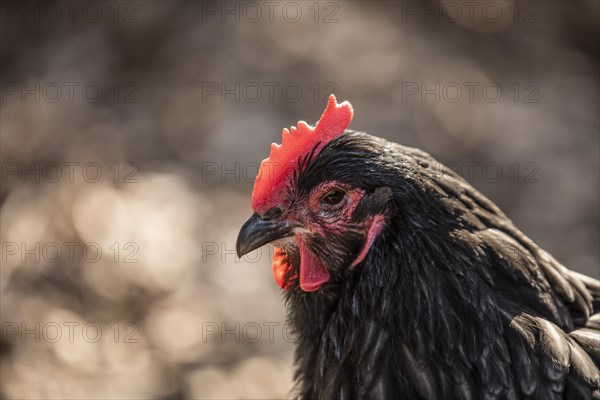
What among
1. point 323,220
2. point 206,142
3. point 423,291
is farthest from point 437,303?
point 206,142

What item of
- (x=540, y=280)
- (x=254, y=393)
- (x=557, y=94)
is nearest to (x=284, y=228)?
(x=540, y=280)

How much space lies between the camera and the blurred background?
562cm

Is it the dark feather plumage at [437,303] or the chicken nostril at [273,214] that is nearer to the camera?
the dark feather plumage at [437,303]

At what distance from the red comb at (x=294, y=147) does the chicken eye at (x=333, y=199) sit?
0.59 ft

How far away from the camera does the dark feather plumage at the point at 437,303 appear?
2.69m

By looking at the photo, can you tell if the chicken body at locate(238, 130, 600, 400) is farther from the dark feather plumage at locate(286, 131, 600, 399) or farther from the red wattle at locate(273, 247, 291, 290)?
the red wattle at locate(273, 247, 291, 290)

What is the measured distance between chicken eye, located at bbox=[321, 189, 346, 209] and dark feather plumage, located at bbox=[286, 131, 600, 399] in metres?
0.06

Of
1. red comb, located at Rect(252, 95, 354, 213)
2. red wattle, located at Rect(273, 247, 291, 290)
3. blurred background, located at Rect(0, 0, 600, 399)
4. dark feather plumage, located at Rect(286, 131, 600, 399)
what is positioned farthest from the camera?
blurred background, located at Rect(0, 0, 600, 399)

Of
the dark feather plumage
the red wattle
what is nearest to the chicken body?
the dark feather plumage

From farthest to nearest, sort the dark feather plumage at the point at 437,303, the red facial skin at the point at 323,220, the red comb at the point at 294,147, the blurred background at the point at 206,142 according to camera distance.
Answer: the blurred background at the point at 206,142 < the red comb at the point at 294,147 < the red facial skin at the point at 323,220 < the dark feather plumage at the point at 437,303

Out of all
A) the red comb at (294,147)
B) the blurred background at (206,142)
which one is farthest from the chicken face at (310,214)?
the blurred background at (206,142)

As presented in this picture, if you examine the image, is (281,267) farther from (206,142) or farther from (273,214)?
(206,142)

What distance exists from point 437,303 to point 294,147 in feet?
2.69

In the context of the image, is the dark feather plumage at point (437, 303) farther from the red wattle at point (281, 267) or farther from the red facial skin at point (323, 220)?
the red wattle at point (281, 267)
